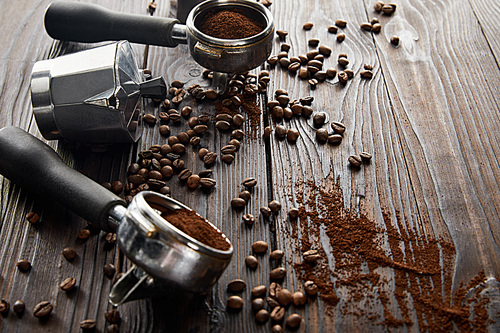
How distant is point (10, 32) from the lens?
5.60ft

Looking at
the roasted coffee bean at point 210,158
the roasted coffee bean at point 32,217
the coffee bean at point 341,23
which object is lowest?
the roasted coffee bean at point 32,217

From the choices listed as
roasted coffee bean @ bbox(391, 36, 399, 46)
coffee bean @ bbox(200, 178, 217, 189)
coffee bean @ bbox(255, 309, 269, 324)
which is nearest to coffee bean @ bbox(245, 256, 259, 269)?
coffee bean @ bbox(255, 309, 269, 324)

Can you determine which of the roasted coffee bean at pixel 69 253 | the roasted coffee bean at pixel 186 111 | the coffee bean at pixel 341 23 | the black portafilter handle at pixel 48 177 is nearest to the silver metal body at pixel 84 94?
the black portafilter handle at pixel 48 177

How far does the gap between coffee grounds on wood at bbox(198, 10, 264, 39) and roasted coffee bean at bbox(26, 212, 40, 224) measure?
63 cm

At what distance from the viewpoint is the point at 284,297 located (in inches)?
39.8

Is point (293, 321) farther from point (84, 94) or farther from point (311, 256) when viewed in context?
point (84, 94)

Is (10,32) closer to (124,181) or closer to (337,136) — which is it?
(124,181)

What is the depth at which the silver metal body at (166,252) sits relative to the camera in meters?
0.85

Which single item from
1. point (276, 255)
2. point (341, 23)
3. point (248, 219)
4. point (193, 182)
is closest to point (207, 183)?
point (193, 182)

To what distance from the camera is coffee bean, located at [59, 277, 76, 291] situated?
3.35 ft

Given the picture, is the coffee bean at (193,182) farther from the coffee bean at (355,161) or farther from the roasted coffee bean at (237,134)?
the coffee bean at (355,161)

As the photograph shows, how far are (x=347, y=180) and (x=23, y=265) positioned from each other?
0.75 metres

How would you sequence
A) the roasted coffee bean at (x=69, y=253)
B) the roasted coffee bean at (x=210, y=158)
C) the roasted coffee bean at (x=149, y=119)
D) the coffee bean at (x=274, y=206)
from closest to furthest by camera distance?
the roasted coffee bean at (x=69, y=253) < the coffee bean at (x=274, y=206) < the roasted coffee bean at (x=210, y=158) < the roasted coffee bean at (x=149, y=119)

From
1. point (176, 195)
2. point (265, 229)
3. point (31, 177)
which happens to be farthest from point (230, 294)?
point (31, 177)
